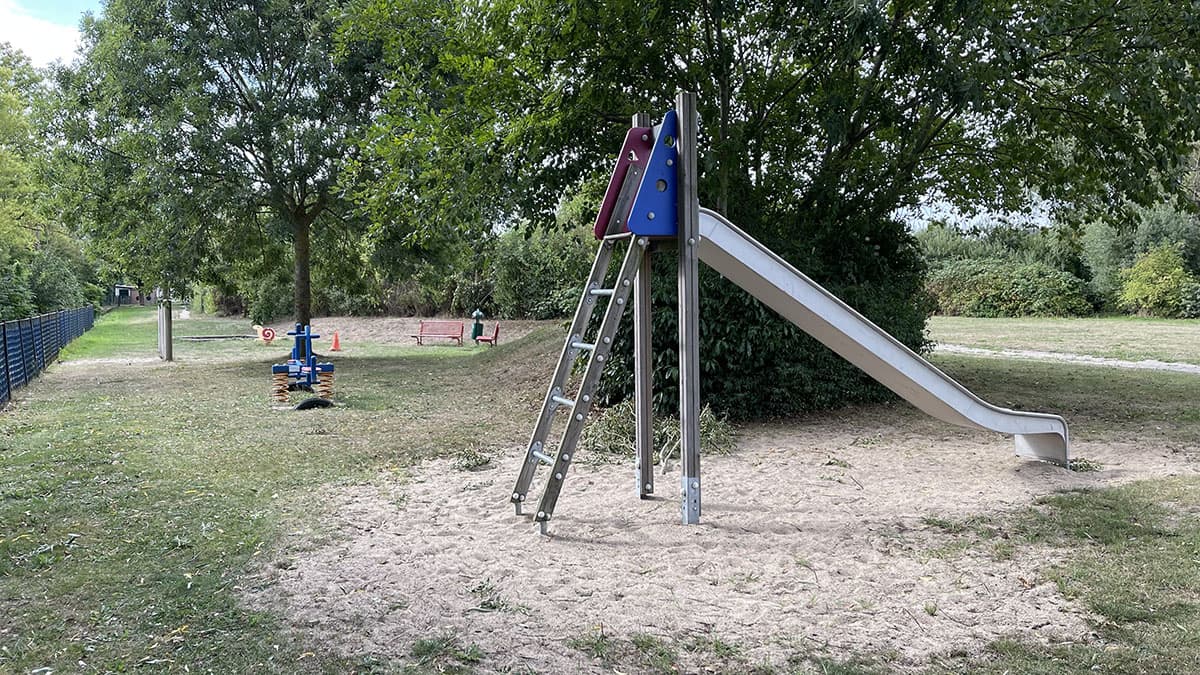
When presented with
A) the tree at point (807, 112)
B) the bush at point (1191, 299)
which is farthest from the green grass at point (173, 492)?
the bush at point (1191, 299)

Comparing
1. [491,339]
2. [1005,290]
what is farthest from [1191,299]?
[491,339]

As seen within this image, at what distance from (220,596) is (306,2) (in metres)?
14.6

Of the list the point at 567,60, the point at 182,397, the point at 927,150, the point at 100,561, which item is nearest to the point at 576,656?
the point at 100,561

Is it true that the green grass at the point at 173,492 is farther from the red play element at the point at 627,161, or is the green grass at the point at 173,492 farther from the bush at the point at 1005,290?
the bush at the point at 1005,290

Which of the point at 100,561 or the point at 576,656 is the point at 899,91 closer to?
the point at 576,656

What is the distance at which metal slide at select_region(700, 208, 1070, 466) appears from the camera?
5.30 metres

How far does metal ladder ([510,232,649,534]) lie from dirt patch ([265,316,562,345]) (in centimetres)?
1751

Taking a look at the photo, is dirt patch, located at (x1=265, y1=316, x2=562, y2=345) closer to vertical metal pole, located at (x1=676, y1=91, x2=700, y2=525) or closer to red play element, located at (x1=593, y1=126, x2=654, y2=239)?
red play element, located at (x1=593, y1=126, x2=654, y2=239)

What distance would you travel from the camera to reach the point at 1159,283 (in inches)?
1110

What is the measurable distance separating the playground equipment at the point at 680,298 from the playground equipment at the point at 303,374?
21.3 feet

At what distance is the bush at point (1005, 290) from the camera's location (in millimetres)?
30578

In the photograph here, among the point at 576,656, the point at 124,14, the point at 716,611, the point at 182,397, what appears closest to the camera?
the point at 576,656

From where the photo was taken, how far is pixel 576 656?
129 inches

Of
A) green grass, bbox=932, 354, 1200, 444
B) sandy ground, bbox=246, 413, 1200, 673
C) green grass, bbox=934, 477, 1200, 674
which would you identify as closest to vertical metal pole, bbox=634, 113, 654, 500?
sandy ground, bbox=246, 413, 1200, 673
